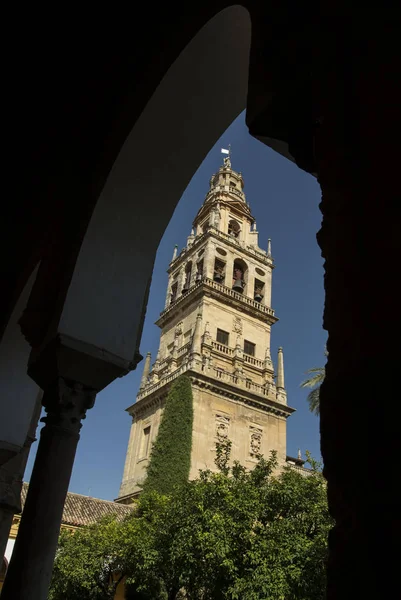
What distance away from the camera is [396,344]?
0.90m

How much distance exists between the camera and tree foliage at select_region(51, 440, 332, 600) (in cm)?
1164

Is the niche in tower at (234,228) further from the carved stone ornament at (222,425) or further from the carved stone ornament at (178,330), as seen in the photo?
the carved stone ornament at (222,425)

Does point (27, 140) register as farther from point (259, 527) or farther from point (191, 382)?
point (191, 382)

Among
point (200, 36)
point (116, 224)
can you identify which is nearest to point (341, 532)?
point (200, 36)

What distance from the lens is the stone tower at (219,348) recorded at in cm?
2722

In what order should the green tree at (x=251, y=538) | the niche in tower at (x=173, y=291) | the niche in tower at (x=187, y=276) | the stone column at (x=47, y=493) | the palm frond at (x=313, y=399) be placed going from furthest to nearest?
the niche in tower at (x=173, y=291), the niche in tower at (x=187, y=276), the palm frond at (x=313, y=399), the green tree at (x=251, y=538), the stone column at (x=47, y=493)

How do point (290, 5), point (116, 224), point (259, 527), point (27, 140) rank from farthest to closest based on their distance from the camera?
point (259, 527), point (27, 140), point (116, 224), point (290, 5)

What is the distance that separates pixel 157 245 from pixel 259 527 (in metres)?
11.5

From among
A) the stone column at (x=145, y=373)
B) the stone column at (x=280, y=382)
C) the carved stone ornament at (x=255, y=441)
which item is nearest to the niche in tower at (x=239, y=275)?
the stone column at (x=280, y=382)

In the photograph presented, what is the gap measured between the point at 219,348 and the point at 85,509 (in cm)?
1128

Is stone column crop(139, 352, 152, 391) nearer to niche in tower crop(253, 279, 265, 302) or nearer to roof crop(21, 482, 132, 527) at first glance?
→ roof crop(21, 482, 132, 527)

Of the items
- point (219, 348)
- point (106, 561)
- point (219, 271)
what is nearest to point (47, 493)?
point (106, 561)

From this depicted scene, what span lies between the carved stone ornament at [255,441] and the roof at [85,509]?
708cm

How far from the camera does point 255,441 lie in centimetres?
2772
